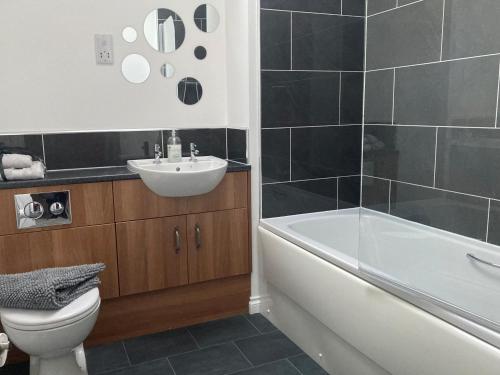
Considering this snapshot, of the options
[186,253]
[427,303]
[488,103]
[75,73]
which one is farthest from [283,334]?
[75,73]

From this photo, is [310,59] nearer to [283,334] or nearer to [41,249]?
[283,334]

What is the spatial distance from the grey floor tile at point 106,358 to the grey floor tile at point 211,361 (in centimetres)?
26

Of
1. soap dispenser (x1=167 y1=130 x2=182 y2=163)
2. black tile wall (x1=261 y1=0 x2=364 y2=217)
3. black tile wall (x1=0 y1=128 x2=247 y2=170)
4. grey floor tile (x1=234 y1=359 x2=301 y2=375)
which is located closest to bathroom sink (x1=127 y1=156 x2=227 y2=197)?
soap dispenser (x1=167 y1=130 x2=182 y2=163)

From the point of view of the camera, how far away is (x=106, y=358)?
245 cm

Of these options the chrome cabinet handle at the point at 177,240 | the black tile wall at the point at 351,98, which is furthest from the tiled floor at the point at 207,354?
the black tile wall at the point at 351,98

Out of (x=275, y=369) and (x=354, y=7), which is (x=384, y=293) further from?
(x=354, y=7)

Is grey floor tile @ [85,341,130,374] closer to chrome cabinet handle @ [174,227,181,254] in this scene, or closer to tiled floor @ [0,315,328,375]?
A: tiled floor @ [0,315,328,375]

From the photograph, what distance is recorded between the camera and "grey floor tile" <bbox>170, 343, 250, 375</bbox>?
2318 mm

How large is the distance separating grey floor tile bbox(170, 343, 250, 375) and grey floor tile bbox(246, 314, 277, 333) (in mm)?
252

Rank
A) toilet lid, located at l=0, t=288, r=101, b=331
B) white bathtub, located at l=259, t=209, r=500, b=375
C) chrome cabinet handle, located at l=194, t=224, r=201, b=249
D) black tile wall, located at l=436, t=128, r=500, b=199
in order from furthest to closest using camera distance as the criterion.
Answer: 1. chrome cabinet handle, located at l=194, t=224, r=201, b=249
2. black tile wall, located at l=436, t=128, r=500, b=199
3. toilet lid, located at l=0, t=288, r=101, b=331
4. white bathtub, located at l=259, t=209, r=500, b=375

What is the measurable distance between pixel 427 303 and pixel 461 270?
0.67 m

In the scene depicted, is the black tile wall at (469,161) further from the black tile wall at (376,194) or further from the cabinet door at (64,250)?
the cabinet door at (64,250)

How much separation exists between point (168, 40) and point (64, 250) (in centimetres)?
133

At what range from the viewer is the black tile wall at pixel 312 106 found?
2732 millimetres
